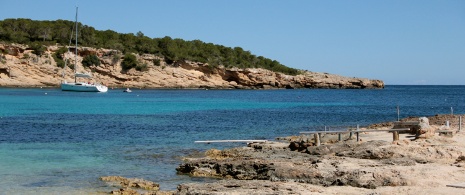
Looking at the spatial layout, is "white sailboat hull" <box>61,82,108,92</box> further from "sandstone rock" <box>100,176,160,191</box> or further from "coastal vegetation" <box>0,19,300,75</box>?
"sandstone rock" <box>100,176,160,191</box>

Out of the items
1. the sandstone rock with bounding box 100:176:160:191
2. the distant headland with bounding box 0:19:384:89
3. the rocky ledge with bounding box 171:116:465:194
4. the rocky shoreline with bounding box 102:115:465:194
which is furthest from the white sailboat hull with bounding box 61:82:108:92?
the sandstone rock with bounding box 100:176:160:191

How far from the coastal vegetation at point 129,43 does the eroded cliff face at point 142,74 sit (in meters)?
1.70

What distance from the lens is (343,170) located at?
597 inches

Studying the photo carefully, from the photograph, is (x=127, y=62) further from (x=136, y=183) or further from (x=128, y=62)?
(x=136, y=183)

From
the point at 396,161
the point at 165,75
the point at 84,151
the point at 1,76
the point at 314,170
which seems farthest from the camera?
the point at 165,75

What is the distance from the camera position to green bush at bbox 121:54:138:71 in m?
111

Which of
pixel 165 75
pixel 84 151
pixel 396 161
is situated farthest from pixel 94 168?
pixel 165 75

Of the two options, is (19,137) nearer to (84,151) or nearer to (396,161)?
(84,151)

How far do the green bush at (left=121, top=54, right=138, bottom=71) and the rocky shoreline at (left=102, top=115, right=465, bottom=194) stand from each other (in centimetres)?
9150

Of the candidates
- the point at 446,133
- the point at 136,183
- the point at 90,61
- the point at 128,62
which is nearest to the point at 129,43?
the point at 128,62

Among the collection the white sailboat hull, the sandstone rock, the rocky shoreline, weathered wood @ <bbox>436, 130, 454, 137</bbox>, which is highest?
the white sailboat hull

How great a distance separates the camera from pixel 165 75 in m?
114

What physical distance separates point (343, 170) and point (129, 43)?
11185cm

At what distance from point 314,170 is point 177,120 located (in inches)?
1071
